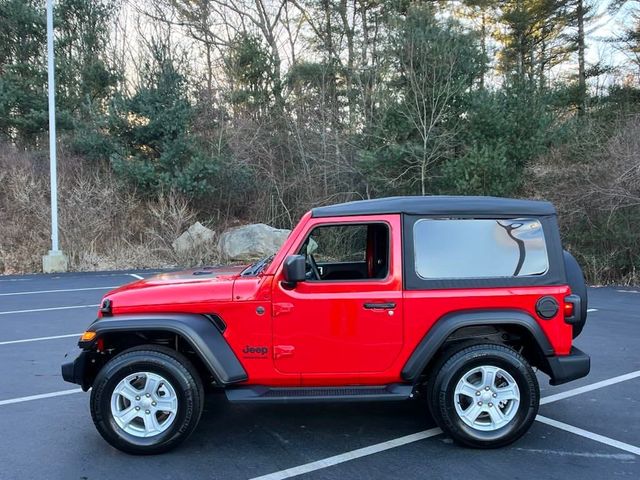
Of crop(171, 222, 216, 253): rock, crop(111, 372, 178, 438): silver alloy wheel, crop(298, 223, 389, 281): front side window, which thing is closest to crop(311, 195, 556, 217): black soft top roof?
crop(298, 223, 389, 281): front side window

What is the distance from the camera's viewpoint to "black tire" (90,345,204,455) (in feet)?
12.5

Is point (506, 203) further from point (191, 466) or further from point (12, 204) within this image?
point (12, 204)

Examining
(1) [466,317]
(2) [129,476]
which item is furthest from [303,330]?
(2) [129,476]

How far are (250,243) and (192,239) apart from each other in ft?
6.77

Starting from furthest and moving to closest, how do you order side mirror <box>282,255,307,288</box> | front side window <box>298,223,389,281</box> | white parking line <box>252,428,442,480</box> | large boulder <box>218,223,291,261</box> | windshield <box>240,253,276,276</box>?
large boulder <box>218,223,291,261</box>, windshield <box>240,253,276,276</box>, front side window <box>298,223,389,281</box>, side mirror <box>282,255,307,288</box>, white parking line <box>252,428,442,480</box>

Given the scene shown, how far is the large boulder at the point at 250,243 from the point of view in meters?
16.5

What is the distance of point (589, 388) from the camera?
17.1 ft

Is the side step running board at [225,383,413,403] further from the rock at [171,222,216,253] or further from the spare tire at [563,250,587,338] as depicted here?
the rock at [171,222,216,253]

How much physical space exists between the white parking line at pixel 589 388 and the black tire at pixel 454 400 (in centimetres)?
109

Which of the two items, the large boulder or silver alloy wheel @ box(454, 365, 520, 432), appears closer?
silver alloy wheel @ box(454, 365, 520, 432)

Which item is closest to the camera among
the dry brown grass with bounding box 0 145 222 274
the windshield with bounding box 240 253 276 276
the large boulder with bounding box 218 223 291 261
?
the windshield with bounding box 240 253 276 276

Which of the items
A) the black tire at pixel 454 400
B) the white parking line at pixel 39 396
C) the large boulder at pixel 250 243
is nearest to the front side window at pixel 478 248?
the black tire at pixel 454 400

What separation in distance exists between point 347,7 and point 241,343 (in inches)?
878

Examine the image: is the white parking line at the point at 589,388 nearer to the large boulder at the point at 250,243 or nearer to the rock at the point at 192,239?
the large boulder at the point at 250,243
